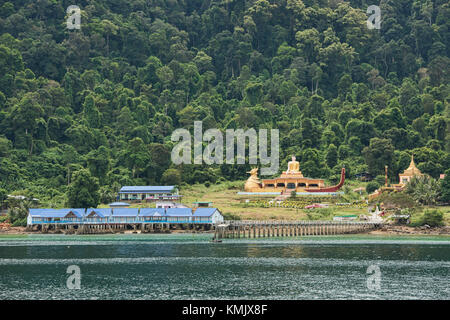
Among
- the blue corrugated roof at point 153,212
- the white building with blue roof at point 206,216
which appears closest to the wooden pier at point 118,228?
the white building with blue roof at point 206,216

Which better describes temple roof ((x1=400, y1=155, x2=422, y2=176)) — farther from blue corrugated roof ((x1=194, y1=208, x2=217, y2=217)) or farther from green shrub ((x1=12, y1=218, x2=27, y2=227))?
green shrub ((x1=12, y1=218, x2=27, y2=227))

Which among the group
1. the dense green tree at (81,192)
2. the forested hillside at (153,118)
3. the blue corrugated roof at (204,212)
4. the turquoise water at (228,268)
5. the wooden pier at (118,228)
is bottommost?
the turquoise water at (228,268)

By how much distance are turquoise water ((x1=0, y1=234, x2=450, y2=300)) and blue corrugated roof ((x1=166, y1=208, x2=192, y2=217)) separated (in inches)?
237

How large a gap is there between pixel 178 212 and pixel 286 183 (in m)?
28.0

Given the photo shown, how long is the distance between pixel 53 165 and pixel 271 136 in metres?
44.2

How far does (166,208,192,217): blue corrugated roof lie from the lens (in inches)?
4451

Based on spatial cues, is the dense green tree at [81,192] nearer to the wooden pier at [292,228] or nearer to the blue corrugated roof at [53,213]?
the blue corrugated roof at [53,213]

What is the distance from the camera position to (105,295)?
197ft

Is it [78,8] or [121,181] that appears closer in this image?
[121,181]

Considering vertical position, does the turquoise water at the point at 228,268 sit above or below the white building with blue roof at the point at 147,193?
below

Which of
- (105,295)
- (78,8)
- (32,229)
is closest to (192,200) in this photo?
(32,229)

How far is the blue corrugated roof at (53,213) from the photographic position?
378 feet

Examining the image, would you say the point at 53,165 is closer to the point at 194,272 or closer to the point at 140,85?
the point at 140,85

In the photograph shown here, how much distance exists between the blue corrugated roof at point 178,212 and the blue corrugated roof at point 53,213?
13.6 m
